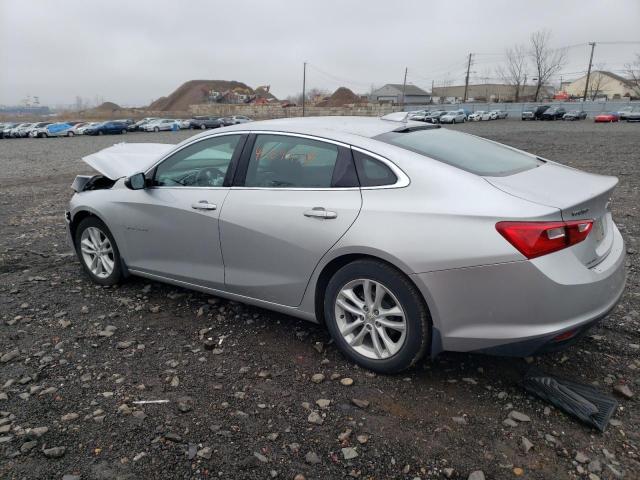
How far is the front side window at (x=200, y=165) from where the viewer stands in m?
3.83

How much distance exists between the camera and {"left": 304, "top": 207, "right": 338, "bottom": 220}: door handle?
3.10m

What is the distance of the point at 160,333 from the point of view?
3.85 m

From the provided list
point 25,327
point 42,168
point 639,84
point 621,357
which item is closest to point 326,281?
point 621,357

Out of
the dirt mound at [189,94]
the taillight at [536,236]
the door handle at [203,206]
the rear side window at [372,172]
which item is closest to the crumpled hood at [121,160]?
the door handle at [203,206]

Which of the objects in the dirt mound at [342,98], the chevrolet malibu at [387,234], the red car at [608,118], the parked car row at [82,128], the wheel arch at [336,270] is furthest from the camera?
the dirt mound at [342,98]

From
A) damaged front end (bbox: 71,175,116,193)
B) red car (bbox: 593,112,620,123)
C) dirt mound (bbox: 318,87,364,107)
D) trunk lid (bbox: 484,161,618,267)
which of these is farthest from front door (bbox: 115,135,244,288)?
dirt mound (bbox: 318,87,364,107)

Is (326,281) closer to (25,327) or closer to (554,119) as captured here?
(25,327)

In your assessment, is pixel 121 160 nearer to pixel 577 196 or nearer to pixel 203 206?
pixel 203 206

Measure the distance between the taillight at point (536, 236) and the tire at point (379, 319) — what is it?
2.01ft

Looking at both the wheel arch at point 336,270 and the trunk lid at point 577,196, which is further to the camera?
the wheel arch at point 336,270

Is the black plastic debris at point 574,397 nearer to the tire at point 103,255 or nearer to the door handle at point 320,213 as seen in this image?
the door handle at point 320,213

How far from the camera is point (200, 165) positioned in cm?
413

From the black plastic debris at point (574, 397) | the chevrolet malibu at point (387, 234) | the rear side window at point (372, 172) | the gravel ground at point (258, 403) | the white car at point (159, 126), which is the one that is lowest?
the white car at point (159, 126)

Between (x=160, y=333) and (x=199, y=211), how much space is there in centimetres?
100
